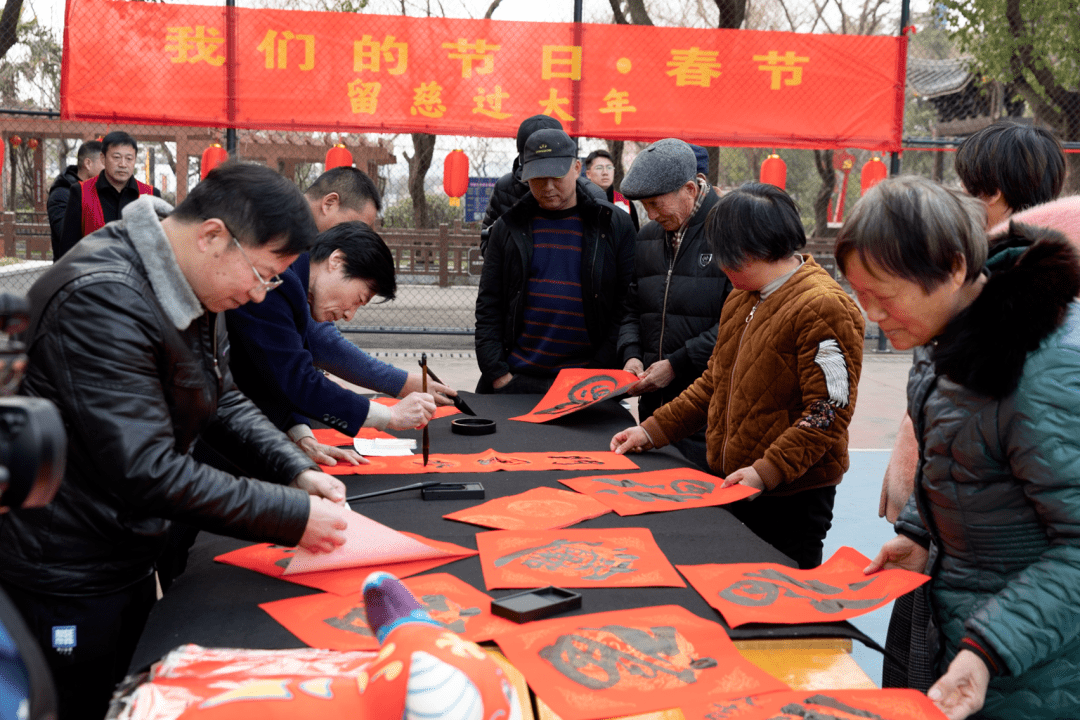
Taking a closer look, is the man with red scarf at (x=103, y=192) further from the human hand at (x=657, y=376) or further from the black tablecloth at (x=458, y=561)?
the human hand at (x=657, y=376)

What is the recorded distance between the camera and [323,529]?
4.40ft

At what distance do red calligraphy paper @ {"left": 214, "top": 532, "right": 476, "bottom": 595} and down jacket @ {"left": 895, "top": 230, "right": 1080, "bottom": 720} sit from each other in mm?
735

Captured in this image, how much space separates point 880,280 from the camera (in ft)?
3.71

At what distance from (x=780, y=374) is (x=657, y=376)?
674 millimetres

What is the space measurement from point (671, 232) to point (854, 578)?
1537mm

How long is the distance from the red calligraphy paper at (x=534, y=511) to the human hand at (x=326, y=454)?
457mm

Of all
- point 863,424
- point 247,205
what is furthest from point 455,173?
point 247,205

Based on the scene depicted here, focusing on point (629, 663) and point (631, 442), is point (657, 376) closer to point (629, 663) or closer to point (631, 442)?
point (631, 442)

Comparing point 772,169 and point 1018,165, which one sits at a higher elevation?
point 772,169

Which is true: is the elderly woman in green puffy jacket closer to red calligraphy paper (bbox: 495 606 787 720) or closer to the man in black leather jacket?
red calligraphy paper (bbox: 495 606 787 720)

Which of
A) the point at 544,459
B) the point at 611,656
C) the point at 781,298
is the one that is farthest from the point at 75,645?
the point at 781,298

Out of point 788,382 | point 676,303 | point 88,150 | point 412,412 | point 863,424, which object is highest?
point 88,150

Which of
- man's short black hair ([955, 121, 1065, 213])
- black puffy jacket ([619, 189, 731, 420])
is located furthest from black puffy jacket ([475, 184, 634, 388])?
man's short black hair ([955, 121, 1065, 213])

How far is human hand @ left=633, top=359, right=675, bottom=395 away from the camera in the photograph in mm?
2557
